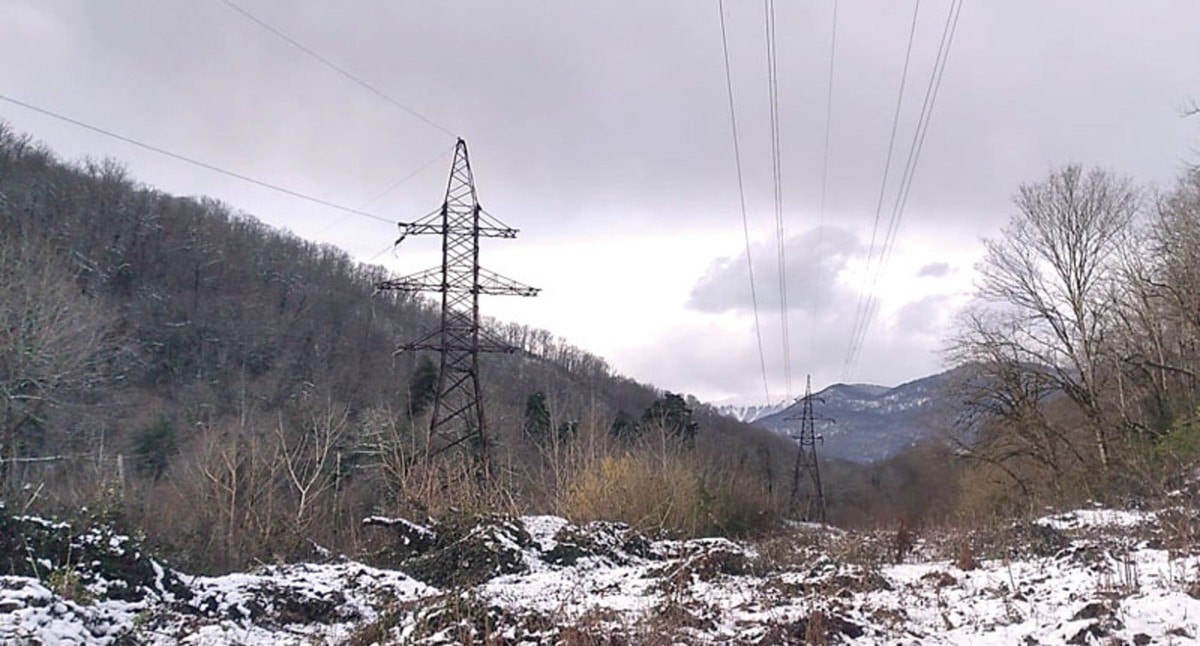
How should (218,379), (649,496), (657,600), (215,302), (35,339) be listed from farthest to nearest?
1. (215,302)
2. (218,379)
3. (35,339)
4. (649,496)
5. (657,600)

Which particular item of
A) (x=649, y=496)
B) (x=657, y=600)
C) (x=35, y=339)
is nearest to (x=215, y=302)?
(x=35, y=339)

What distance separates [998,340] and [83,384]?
3912 cm

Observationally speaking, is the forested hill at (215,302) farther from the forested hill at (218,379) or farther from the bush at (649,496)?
the bush at (649,496)

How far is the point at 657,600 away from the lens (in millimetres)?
8703

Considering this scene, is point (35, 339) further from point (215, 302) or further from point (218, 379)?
point (215, 302)

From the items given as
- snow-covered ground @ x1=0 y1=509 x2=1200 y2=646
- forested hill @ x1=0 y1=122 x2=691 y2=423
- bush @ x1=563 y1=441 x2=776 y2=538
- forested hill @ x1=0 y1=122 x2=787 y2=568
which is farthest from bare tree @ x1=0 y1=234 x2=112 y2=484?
snow-covered ground @ x1=0 y1=509 x2=1200 y2=646

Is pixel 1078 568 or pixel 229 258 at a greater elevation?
pixel 229 258

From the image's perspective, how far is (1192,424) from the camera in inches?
667

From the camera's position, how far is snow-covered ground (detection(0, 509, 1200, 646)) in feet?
22.3

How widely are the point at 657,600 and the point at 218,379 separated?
5901 centimetres

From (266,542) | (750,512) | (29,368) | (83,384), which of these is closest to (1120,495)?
(750,512)

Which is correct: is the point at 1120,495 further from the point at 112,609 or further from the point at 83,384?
the point at 83,384

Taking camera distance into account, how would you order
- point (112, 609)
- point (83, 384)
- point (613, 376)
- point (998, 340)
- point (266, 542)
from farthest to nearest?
point (613, 376) < point (83, 384) < point (998, 340) < point (266, 542) < point (112, 609)

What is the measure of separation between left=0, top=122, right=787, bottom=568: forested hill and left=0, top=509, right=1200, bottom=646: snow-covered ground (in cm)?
323
